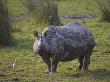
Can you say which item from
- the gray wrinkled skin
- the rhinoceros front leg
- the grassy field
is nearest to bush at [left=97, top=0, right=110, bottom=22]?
the grassy field

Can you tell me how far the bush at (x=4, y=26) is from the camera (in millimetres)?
18987

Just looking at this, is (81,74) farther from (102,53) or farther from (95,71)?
(102,53)

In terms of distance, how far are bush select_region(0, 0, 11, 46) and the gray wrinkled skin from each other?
5.48 meters

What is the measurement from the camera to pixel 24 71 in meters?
13.8

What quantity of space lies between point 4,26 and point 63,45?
20.3 ft

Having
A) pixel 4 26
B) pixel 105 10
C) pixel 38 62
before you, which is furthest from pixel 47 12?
pixel 38 62

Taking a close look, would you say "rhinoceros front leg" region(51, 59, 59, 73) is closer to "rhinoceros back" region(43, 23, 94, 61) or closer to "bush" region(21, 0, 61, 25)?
"rhinoceros back" region(43, 23, 94, 61)

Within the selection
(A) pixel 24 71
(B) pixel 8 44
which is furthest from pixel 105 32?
(A) pixel 24 71

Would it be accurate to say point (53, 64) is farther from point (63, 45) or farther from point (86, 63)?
point (86, 63)

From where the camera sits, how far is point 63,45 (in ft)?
43.6

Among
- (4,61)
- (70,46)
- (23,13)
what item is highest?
(70,46)

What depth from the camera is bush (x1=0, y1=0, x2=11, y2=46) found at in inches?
748

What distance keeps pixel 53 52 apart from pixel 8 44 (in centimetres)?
642

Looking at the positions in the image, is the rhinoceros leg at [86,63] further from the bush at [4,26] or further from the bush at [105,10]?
the bush at [105,10]
